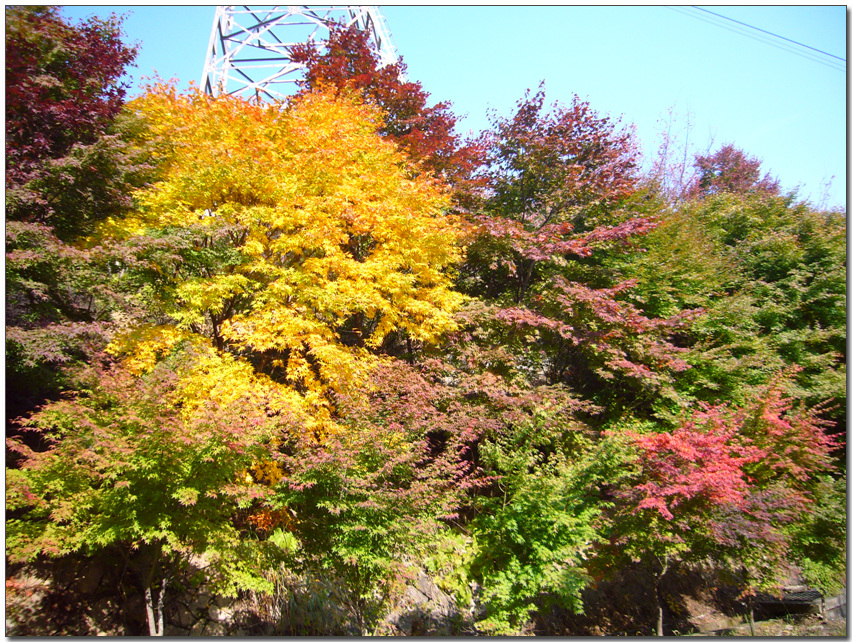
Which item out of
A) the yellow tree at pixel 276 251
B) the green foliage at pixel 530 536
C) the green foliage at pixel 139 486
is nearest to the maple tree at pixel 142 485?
the green foliage at pixel 139 486

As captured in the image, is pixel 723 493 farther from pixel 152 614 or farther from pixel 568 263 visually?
pixel 152 614

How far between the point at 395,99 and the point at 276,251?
30.4ft

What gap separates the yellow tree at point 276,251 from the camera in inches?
351

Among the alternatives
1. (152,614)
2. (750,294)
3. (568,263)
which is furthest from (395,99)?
(152,614)

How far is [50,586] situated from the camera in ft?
22.5

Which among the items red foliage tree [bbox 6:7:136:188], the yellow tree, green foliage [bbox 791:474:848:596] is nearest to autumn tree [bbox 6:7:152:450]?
red foliage tree [bbox 6:7:136:188]

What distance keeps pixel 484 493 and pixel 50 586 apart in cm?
783

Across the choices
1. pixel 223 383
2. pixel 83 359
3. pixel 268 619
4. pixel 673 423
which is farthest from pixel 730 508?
pixel 83 359

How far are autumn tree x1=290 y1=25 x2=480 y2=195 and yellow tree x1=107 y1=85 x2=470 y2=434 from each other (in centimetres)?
362

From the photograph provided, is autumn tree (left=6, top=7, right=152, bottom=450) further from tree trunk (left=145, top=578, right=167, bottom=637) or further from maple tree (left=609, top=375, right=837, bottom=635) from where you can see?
maple tree (left=609, top=375, right=837, bottom=635)

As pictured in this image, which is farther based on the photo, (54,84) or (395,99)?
(395,99)

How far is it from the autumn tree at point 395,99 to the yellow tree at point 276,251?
3616mm

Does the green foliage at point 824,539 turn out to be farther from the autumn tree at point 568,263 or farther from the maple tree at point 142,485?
the maple tree at point 142,485

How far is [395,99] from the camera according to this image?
1642 centimetres
